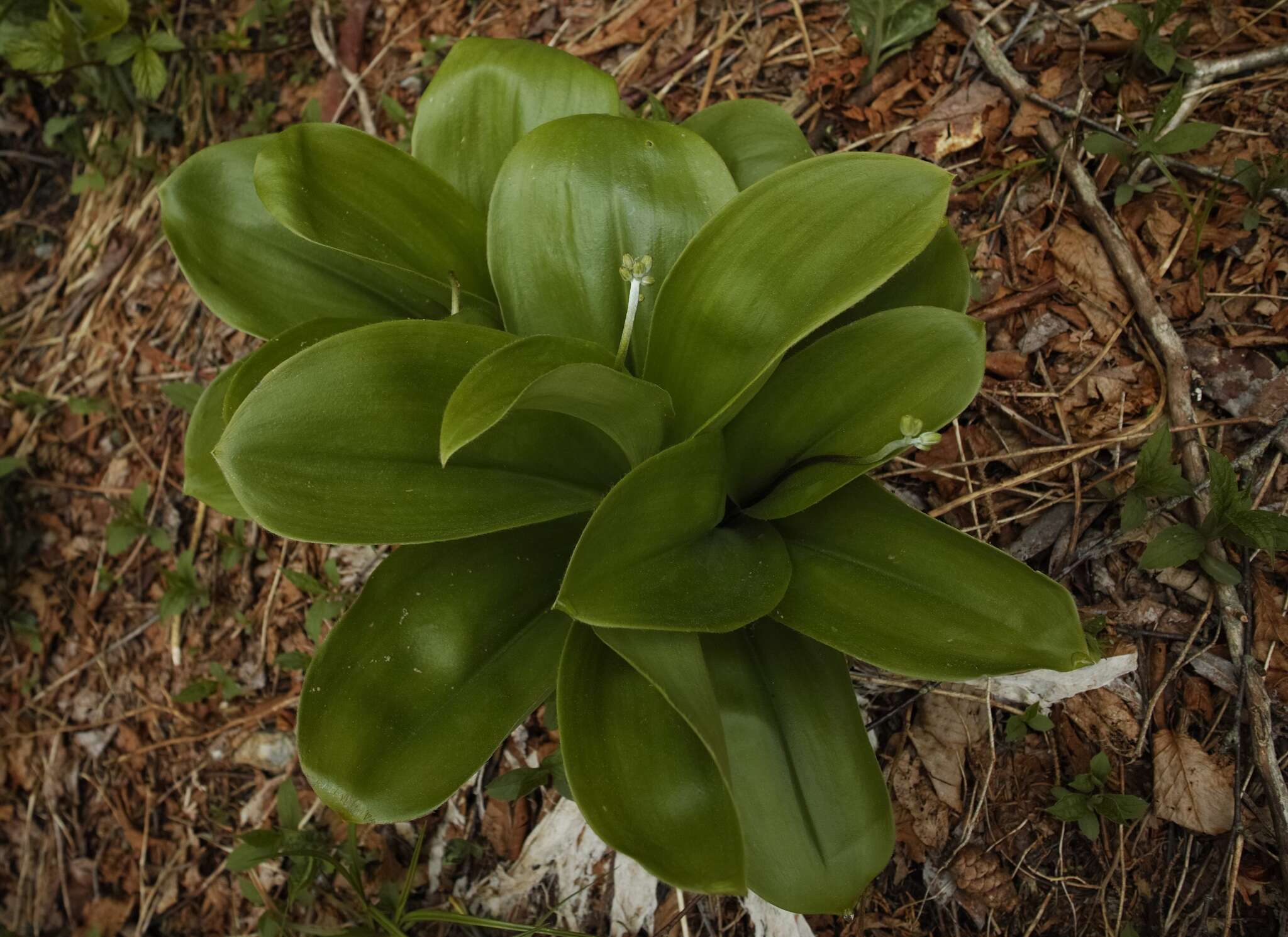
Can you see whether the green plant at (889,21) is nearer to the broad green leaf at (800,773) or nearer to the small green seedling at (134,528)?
the broad green leaf at (800,773)

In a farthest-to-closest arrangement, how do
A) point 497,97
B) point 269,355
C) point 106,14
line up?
point 106,14
point 497,97
point 269,355

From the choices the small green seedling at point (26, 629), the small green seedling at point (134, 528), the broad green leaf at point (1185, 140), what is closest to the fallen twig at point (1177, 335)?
the broad green leaf at point (1185, 140)

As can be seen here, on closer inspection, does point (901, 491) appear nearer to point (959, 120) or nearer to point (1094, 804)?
point (1094, 804)

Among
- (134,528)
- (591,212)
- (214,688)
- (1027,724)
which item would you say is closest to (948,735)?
(1027,724)

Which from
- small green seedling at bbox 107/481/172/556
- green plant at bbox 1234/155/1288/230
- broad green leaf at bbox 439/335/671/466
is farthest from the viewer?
small green seedling at bbox 107/481/172/556

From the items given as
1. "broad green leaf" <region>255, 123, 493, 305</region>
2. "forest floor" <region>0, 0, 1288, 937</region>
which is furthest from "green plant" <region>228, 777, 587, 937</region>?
"broad green leaf" <region>255, 123, 493, 305</region>

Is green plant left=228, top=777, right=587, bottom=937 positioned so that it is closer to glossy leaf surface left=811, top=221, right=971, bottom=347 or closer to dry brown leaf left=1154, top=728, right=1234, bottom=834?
dry brown leaf left=1154, top=728, right=1234, bottom=834

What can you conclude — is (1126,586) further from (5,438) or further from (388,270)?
(5,438)
